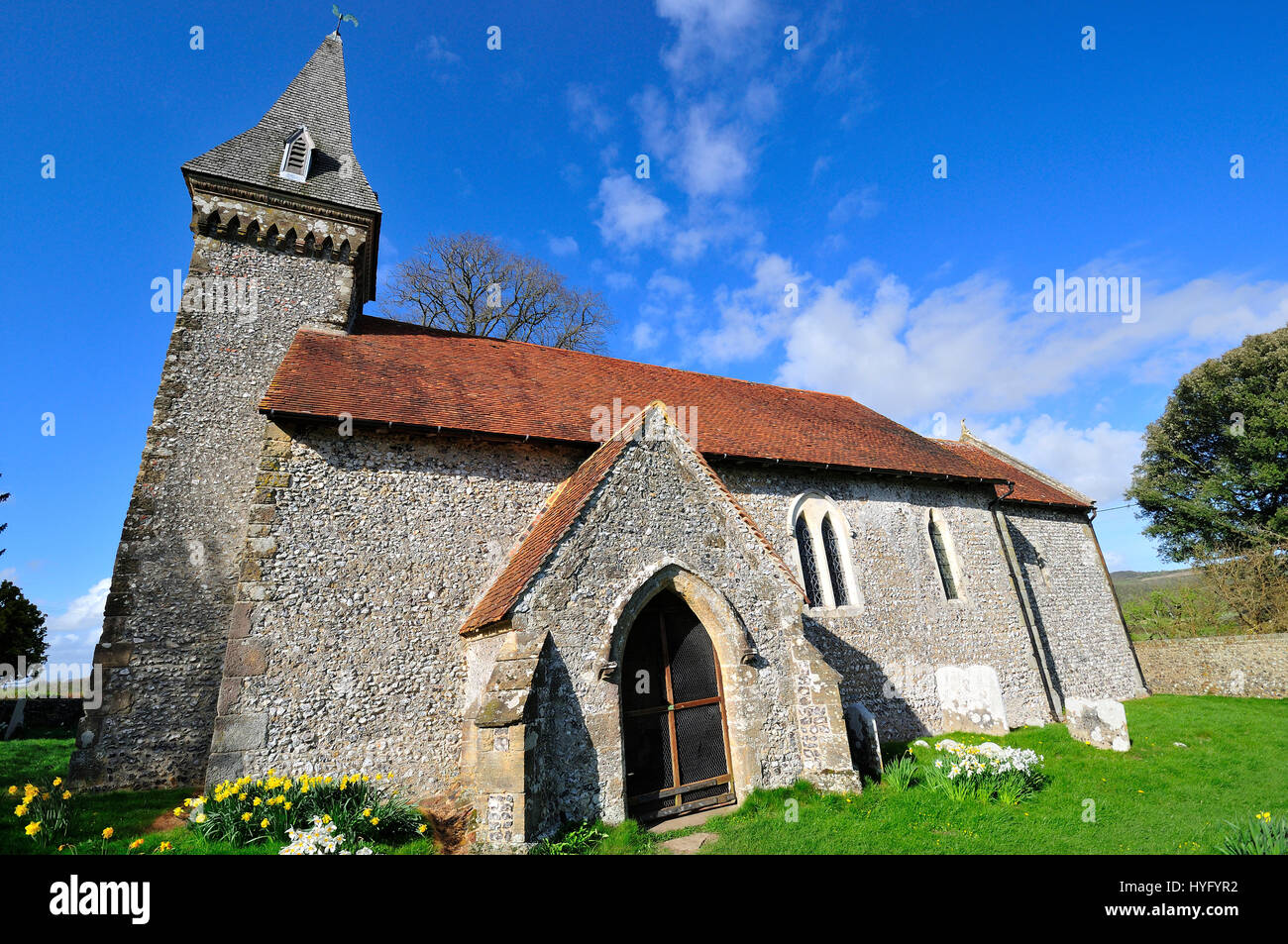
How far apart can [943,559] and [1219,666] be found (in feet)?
34.6

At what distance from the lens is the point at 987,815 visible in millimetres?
6863

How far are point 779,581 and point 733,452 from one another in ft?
12.0

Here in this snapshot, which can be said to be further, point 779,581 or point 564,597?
point 779,581

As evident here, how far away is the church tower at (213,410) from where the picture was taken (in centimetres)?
842

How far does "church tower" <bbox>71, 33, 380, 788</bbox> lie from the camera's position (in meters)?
8.42

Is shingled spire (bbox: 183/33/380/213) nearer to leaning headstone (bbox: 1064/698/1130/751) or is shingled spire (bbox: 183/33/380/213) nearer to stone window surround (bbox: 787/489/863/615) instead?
stone window surround (bbox: 787/489/863/615)

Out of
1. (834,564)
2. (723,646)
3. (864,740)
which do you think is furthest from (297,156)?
(864,740)

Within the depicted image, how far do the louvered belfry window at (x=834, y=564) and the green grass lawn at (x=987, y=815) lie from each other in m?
4.37

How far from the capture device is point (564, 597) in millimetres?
6930

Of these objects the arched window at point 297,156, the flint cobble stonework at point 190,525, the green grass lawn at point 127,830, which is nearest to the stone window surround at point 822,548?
the green grass lawn at point 127,830

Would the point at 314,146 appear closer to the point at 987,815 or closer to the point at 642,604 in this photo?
the point at 642,604

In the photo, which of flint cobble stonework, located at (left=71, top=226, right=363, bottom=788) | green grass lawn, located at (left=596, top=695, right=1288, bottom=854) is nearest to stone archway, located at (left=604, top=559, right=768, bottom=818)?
green grass lawn, located at (left=596, top=695, right=1288, bottom=854)
